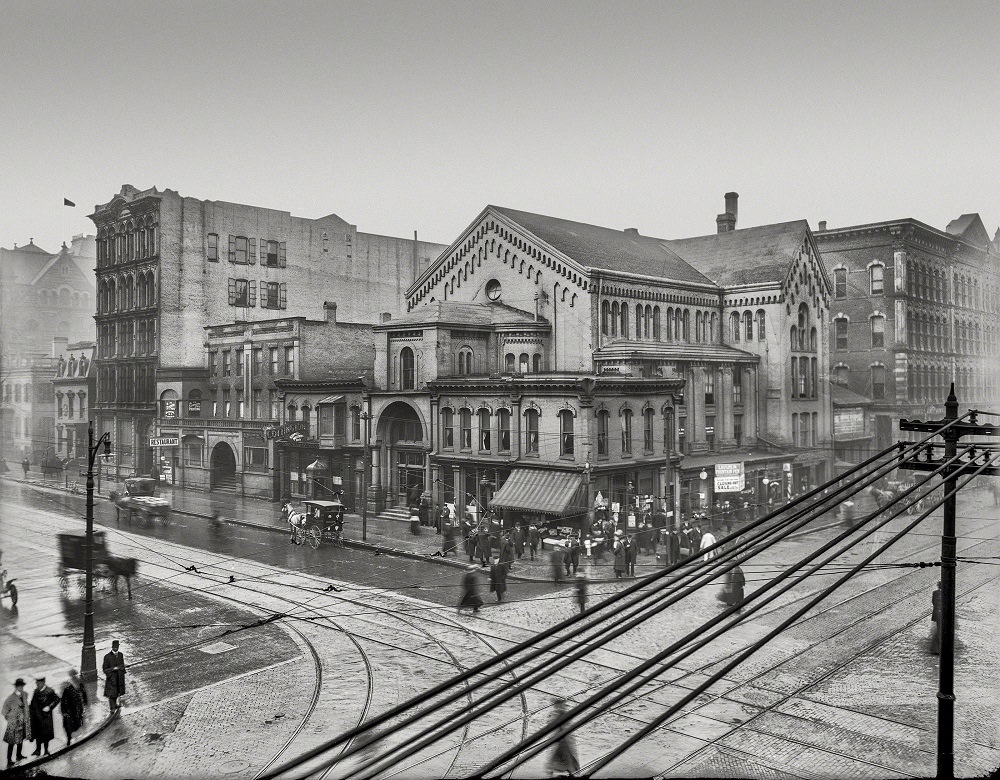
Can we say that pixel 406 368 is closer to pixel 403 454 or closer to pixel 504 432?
pixel 403 454

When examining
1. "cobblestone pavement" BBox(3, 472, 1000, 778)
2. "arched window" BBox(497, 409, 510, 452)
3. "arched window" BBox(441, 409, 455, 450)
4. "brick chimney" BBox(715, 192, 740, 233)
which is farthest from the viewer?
"brick chimney" BBox(715, 192, 740, 233)

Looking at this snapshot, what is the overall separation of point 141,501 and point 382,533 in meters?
8.36

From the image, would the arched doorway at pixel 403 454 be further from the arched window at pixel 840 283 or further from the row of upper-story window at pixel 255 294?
the arched window at pixel 840 283

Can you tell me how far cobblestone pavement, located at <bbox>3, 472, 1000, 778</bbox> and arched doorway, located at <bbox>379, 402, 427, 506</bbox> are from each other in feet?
36.0

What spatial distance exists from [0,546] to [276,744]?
41.5ft

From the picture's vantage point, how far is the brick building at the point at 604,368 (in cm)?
2831

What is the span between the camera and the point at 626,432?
30516 mm

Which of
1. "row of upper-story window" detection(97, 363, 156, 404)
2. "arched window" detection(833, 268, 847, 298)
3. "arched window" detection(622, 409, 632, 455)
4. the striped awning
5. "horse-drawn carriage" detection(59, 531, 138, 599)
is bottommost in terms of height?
"horse-drawn carriage" detection(59, 531, 138, 599)

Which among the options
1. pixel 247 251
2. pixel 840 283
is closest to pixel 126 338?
pixel 247 251

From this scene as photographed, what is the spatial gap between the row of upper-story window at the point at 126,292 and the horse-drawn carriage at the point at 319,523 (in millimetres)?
8789

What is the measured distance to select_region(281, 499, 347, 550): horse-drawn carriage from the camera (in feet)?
92.8

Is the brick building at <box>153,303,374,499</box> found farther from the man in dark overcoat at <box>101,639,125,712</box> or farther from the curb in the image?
the curb

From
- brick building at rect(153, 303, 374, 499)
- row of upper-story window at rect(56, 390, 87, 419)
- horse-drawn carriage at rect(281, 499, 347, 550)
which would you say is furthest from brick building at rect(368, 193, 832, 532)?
row of upper-story window at rect(56, 390, 87, 419)

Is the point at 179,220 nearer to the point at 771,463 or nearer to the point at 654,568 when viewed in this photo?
the point at 654,568
